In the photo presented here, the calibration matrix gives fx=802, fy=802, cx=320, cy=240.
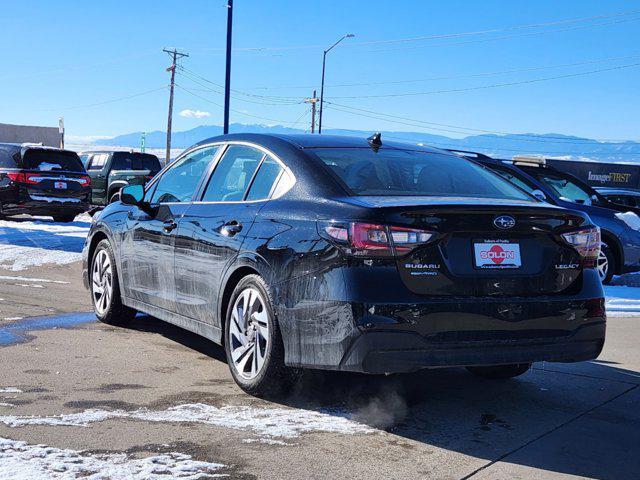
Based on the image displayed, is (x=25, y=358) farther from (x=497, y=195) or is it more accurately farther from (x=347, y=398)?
(x=497, y=195)

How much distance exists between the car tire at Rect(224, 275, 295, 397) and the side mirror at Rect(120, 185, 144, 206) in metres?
1.78

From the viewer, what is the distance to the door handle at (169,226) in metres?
5.75

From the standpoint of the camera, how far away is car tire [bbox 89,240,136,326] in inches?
267

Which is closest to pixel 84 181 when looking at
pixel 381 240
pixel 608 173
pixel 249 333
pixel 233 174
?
pixel 233 174

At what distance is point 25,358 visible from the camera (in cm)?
557

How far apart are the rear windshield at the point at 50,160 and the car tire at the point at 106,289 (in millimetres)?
11137

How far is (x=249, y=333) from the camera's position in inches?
190

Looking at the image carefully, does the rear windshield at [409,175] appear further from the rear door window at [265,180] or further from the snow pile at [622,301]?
the snow pile at [622,301]

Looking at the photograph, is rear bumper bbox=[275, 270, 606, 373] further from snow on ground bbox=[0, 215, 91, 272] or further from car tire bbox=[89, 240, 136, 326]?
snow on ground bbox=[0, 215, 91, 272]

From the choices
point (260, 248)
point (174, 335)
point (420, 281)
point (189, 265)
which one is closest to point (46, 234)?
point (174, 335)

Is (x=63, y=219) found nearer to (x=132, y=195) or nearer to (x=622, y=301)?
(x=132, y=195)

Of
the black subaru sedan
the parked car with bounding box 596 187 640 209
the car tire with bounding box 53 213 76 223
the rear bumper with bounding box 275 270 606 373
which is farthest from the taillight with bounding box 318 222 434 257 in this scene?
the car tire with bounding box 53 213 76 223

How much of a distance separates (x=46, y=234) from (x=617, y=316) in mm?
9954

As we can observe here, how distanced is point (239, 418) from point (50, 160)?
14.9 m
